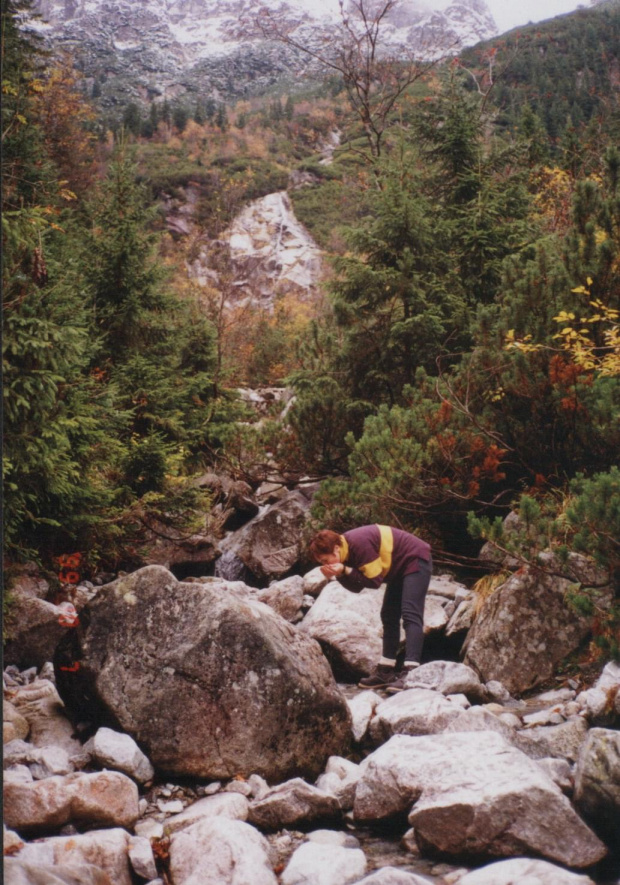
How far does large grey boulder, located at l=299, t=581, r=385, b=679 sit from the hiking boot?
11.6 inches

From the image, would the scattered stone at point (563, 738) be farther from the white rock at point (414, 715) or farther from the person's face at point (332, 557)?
the person's face at point (332, 557)

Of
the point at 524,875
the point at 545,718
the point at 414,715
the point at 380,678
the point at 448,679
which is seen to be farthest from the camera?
the point at 380,678

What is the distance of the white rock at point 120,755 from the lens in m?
3.76

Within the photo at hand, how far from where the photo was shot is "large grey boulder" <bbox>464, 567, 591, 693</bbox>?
5.35 m

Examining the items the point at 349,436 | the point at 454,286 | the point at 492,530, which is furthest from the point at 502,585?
the point at 454,286

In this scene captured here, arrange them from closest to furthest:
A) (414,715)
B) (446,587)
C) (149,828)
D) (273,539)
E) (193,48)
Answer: (149,828)
(414,715)
(446,587)
(273,539)
(193,48)

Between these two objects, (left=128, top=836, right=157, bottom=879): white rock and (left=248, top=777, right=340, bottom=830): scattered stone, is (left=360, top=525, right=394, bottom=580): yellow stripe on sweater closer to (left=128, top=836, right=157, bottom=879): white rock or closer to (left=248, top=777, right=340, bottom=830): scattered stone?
(left=248, top=777, right=340, bottom=830): scattered stone

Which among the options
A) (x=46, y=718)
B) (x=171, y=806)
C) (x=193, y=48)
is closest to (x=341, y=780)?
(x=171, y=806)

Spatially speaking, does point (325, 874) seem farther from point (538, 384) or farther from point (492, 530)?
point (538, 384)

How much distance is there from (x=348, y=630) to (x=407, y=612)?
888 mm

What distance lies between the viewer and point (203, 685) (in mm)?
4016

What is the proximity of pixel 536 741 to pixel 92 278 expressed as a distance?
29.0 feet

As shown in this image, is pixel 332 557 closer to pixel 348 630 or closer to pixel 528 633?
pixel 348 630

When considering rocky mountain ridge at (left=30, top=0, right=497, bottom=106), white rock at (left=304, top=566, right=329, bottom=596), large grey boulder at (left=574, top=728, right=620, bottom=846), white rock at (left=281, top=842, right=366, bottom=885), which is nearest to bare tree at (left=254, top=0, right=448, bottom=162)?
white rock at (left=304, top=566, right=329, bottom=596)
